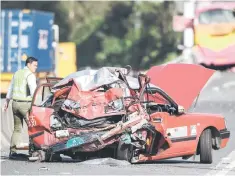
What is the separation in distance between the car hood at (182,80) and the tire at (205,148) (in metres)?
1.10

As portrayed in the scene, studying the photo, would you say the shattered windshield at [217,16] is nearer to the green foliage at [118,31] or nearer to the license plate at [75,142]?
the green foliage at [118,31]

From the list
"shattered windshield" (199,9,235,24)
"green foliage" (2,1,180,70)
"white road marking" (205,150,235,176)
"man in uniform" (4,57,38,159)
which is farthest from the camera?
"green foliage" (2,1,180,70)

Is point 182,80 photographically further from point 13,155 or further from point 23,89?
point 13,155

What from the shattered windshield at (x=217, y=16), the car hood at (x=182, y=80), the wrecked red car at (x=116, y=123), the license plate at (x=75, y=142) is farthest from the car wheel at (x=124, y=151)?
the shattered windshield at (x=217, y=16)

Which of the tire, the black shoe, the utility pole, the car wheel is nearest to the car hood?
the tire

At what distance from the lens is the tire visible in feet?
47.5

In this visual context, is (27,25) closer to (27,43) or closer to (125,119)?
(27,43)

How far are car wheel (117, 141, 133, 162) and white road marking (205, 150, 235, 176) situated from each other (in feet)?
4.20

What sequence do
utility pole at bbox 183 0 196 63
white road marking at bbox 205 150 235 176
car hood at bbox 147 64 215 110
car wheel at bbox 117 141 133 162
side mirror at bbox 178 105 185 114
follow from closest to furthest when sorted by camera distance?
white road marking at bbox 205 150 235 176 < car wheel at bbox 117 141 133 162 < side mirror at bbox 178 105 185 114 < car hood at bbox 147 64 215 110 < utility pole at bbox 183 0 196 63

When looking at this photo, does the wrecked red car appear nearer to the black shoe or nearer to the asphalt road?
the asphalt road

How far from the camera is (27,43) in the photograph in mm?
34406

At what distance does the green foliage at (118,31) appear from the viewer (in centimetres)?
5916

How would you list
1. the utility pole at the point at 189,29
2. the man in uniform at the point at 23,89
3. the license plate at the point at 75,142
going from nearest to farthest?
the license plate at the point at 75,142 → the man in uniform at the point at 23,89 → the utility pole at the point at 189,29

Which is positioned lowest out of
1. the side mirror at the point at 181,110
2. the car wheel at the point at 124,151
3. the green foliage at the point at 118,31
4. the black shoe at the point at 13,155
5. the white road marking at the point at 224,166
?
the white road marking at the point at 224,166
